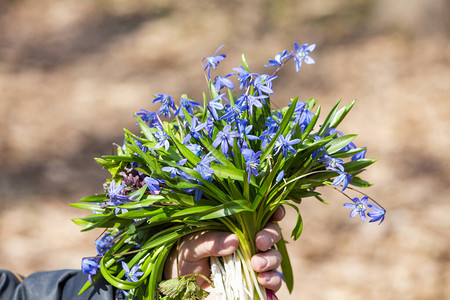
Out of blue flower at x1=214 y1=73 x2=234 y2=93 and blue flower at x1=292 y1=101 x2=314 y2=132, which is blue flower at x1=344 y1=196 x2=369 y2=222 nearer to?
blue flower at x1=292 y1=101 x2=314 y2=132

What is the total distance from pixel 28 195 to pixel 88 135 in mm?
977

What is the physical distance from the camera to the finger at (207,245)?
1265 millimetres

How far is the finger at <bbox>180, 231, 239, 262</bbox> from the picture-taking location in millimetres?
1265

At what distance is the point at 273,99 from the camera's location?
18.1 feet

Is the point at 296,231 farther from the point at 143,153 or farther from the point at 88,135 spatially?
the point at 88,135

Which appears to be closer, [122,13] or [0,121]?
[0,121]

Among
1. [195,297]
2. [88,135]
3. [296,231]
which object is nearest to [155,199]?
[195,297]

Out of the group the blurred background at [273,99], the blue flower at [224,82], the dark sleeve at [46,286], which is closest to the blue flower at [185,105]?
the blue flower at [224,82]

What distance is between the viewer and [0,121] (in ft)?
17.4

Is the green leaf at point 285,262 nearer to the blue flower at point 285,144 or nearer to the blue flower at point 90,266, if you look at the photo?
the blue flower at point 285,144

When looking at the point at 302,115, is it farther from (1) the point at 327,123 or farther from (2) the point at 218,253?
(2) the point at 218,253

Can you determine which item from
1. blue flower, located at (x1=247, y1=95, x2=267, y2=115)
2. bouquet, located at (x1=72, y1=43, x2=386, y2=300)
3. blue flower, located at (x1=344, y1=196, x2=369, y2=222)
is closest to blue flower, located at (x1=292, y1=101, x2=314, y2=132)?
bouquet, located at (x1=72, y1=43, x2=386, y2=300)

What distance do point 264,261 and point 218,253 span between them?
14 centimetres

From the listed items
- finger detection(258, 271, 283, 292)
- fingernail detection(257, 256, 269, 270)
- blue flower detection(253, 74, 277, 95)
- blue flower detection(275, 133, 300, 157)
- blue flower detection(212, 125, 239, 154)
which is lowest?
finger detection(258, 271, 283, 292)
